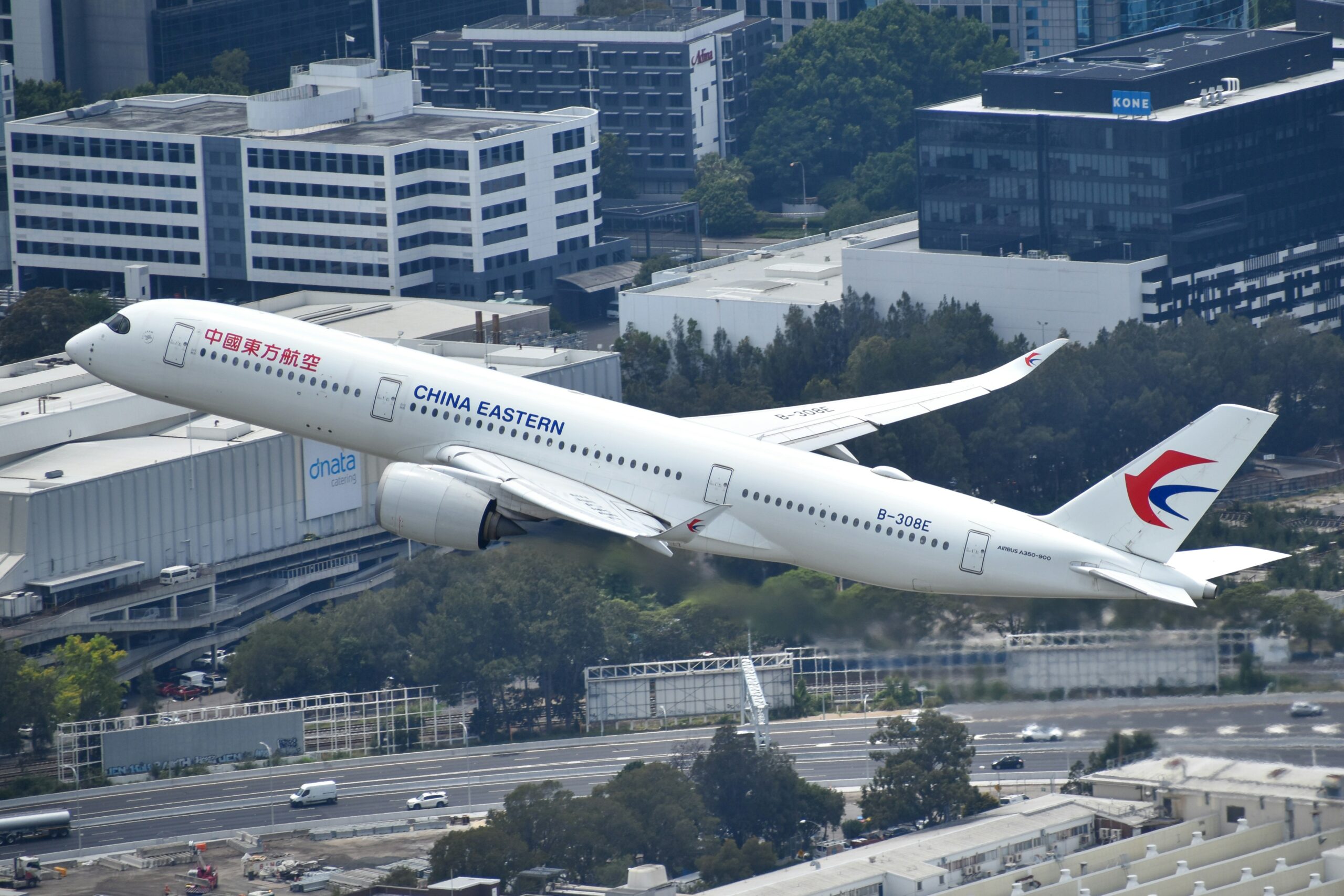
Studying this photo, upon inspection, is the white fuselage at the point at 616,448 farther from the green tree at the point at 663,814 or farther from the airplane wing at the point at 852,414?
the green tree at the point at 663,814

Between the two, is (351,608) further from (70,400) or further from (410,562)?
(70,400)

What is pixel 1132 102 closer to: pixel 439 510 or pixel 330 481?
pixel 330 481

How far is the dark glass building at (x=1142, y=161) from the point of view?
167 m

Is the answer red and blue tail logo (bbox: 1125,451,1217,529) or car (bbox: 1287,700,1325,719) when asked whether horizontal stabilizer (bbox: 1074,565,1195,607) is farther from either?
car (bbox: 1287,700,1325,719)

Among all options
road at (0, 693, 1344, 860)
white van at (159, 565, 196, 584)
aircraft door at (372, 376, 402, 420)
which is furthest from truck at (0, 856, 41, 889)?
aircraft door at (372, 376, 402, 420)

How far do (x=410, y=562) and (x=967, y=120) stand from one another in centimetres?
5491

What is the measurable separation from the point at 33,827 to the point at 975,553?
61444 mm

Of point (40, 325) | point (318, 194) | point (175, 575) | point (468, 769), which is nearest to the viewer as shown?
point (468, 769)

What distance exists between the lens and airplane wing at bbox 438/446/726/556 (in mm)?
76812

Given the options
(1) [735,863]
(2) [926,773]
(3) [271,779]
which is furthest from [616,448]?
(3) [271,779]

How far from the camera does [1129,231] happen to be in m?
168

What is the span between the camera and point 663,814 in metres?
116

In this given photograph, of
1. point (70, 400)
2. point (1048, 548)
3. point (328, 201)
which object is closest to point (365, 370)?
point (1048, 548)

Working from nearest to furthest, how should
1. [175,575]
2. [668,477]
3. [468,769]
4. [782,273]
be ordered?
[668,477] < [468,769] < [175,575] < [782,273]
